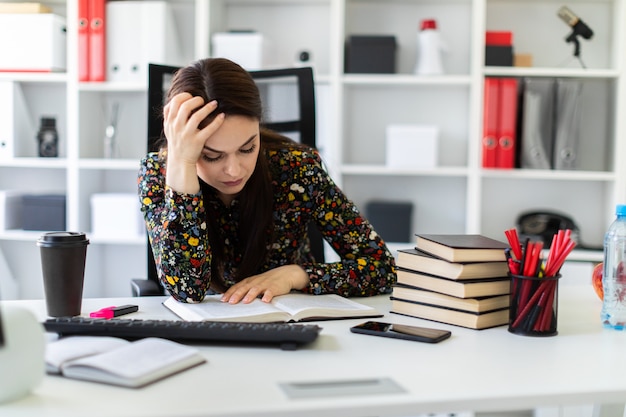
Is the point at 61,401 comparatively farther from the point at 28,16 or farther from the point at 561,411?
the point at 28,16

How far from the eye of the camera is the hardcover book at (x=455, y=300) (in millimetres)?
1223

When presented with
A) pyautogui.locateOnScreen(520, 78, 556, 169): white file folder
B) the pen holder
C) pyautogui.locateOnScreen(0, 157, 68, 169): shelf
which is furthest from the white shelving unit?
the pen holder

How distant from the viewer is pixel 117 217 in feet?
10.2

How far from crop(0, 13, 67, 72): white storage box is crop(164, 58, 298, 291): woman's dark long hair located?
5.67 feet

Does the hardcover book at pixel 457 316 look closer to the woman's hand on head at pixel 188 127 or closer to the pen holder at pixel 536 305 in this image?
the pen holder at pixel 536 305

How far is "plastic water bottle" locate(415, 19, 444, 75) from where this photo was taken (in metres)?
2.99

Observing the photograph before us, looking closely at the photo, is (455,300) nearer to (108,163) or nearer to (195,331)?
(195,331)

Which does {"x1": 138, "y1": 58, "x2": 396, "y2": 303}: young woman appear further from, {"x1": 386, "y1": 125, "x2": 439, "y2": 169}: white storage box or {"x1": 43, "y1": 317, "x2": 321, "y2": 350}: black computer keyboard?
{"x1": 386, "y1": 125, "x2": 439, "y2": 169}: white storage box

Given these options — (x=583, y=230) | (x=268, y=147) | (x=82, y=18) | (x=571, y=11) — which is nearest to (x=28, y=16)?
(x=82, y=18)

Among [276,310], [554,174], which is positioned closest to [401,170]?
[554,174]

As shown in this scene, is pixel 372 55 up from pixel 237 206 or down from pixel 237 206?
up

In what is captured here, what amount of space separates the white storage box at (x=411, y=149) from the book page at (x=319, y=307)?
1.66 metres

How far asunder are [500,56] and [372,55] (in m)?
0.53

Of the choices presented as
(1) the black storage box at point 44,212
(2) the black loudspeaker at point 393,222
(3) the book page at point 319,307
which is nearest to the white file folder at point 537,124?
(2) the black loudspeaker at point 393,222
